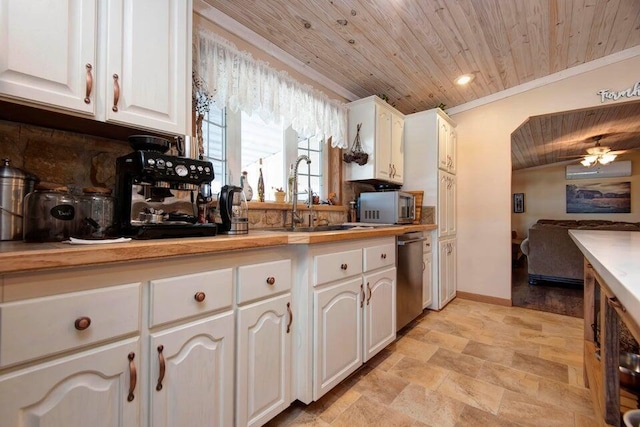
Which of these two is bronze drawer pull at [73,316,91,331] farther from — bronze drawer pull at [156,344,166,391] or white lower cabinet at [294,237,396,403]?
white lower cabinet at [294,237,396,403]

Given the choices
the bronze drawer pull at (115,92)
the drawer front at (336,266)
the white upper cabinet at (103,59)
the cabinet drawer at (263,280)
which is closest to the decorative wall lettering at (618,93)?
the drawer front at (336,266)

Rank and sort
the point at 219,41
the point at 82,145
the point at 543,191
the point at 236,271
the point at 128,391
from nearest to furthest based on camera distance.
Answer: the point at 128,391 < the point at 236,271 < the point at 82,145 < the point at 219,41 < the point at 543,191

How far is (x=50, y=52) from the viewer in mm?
959

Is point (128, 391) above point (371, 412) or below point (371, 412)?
above

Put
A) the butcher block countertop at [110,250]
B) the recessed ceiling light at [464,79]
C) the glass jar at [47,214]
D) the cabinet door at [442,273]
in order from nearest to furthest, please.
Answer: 1. the butcher block countertop at [110,250]
2. the glass jar at [47,214]
3. the recessed ceiling light at [464,79]
4. the cabinet door at [442,273]

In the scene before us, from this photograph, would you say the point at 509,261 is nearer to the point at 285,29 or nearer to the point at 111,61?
the point at 285,29

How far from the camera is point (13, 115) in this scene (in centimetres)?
Result: 106

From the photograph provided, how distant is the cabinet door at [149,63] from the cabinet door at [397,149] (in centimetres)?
220

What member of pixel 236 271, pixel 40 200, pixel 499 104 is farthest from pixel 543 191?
pixel 40 200

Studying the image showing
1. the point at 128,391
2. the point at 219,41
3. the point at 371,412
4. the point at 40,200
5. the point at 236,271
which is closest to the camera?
the point at 128,391

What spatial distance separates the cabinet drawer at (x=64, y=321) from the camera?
2.20ft

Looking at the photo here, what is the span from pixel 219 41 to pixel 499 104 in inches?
126

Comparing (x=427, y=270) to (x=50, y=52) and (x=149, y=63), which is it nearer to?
(x=149, y=63)

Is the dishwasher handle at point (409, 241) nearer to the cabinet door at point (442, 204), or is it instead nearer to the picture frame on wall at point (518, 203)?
the cabinet door at point (442, 204)
